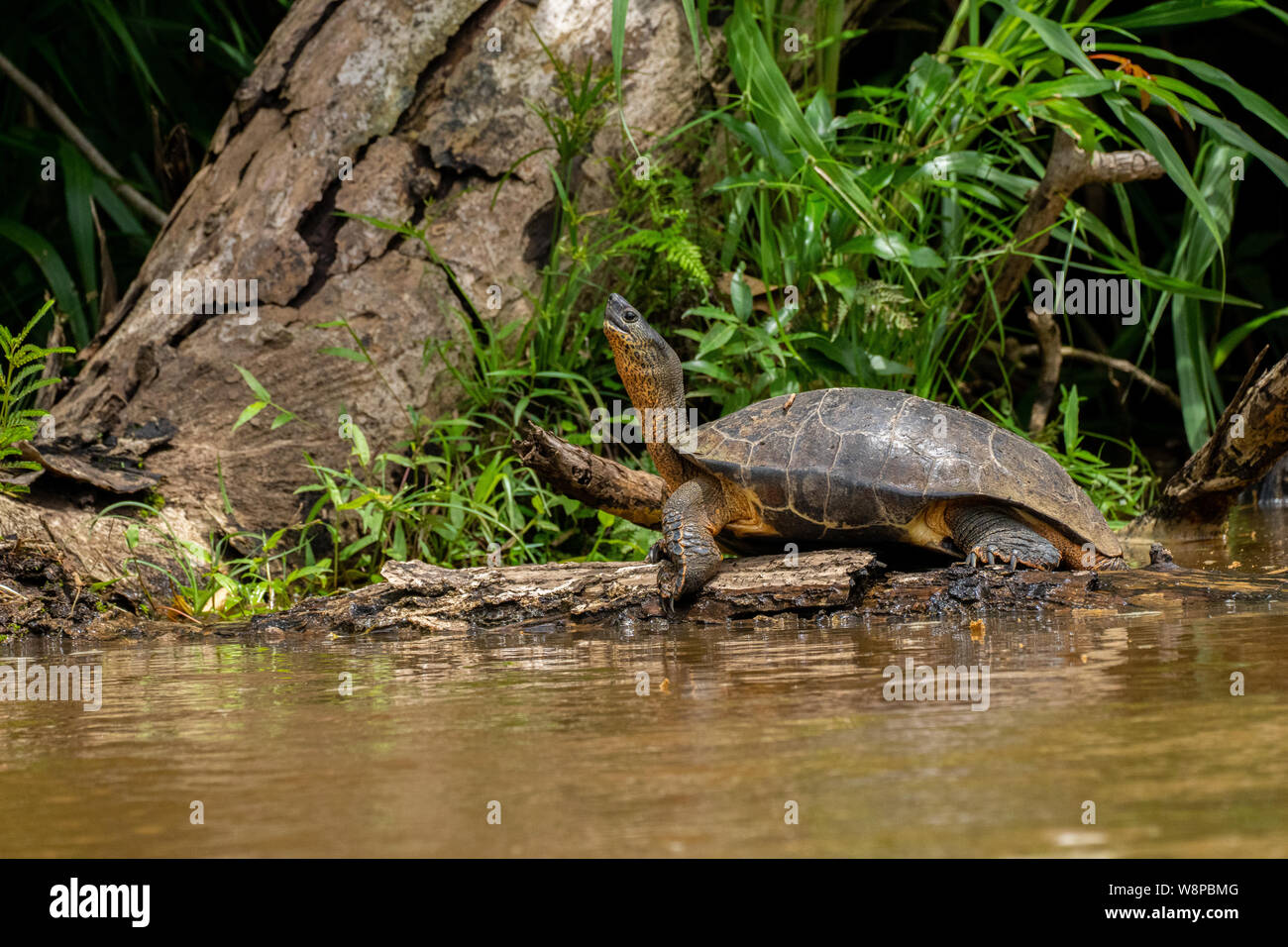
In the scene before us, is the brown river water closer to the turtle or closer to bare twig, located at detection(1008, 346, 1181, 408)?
the turtle

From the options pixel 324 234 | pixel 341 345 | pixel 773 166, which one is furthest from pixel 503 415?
pixel 773 166

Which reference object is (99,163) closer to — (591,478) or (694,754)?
(591,478)

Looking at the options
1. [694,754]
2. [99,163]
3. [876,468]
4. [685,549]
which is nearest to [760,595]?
[685,549]

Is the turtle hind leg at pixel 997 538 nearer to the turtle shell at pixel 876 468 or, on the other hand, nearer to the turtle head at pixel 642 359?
the turtle shell at pixel 876 468

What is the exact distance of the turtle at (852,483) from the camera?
321cm

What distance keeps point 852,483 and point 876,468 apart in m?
0.08

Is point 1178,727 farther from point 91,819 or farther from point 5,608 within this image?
point 5,608

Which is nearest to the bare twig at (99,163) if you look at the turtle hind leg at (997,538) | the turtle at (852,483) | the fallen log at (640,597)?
the fallen log at (640,597)

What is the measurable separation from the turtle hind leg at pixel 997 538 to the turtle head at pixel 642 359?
0.98 metres

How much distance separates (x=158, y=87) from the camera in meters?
6.14

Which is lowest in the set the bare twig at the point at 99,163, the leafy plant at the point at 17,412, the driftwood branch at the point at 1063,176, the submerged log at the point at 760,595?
the submerged log at the point at 760,595

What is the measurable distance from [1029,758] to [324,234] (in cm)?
415

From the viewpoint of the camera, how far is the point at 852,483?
3.22 m

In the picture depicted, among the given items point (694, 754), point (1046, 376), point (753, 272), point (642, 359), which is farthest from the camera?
point (1046, 376)
